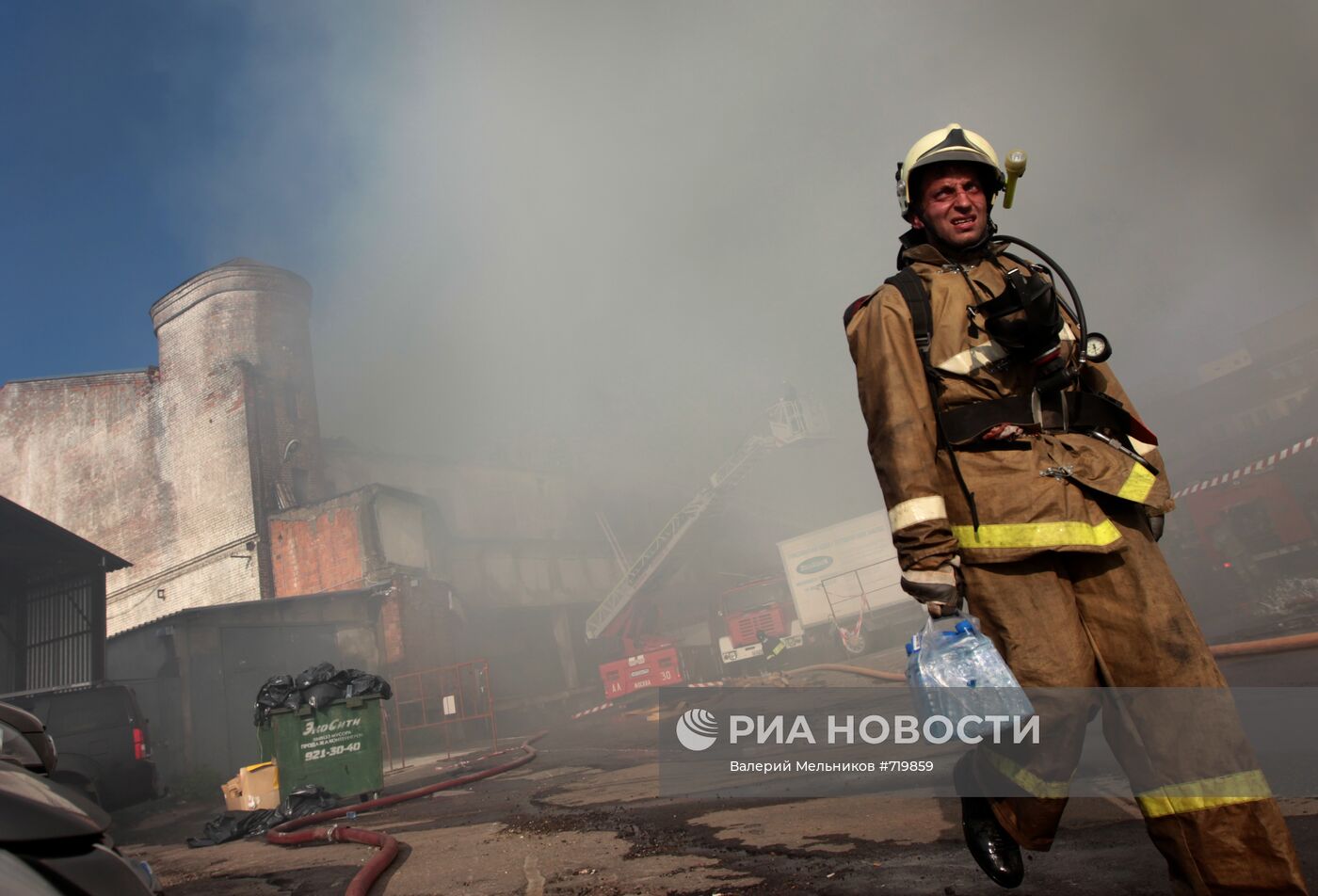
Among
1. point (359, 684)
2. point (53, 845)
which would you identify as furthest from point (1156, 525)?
point (359, 684)

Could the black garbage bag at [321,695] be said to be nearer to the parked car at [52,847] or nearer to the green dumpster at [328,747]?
the green dumpster at [328,747]

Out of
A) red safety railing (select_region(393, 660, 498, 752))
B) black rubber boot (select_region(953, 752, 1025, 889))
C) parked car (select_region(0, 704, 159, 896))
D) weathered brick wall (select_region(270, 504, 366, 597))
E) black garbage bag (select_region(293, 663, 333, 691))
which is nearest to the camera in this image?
parked car (select_region(0, 704, 159, 896))

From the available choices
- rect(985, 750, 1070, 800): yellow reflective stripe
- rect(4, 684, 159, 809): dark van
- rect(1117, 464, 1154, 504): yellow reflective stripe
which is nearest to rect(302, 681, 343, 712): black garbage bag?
rect(4, 684, 159, 809): dark van

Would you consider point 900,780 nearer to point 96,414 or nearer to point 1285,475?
point 1285,475

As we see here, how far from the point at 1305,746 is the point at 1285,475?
999 centimetres

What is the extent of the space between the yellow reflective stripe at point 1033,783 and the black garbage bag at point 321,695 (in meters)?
7.95

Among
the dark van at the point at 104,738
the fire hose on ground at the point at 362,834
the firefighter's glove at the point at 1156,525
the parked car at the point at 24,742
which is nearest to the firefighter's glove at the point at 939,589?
the firefighter's glove at the point at 1156,525

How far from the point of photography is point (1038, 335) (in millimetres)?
2189

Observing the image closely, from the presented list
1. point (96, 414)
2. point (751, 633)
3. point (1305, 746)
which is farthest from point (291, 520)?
point (1305, 746)

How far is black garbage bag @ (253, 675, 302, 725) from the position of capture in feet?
27.3

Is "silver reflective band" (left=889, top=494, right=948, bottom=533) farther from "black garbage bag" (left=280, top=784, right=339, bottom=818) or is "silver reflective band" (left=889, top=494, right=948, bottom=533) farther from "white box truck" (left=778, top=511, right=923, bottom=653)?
"white box truck" (left=778, top=511, right=923, bottom=653)

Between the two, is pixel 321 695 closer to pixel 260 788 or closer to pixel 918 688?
pixel 260 788

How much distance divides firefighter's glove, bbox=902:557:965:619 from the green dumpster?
774 centimetres

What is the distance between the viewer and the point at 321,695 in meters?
8.48
